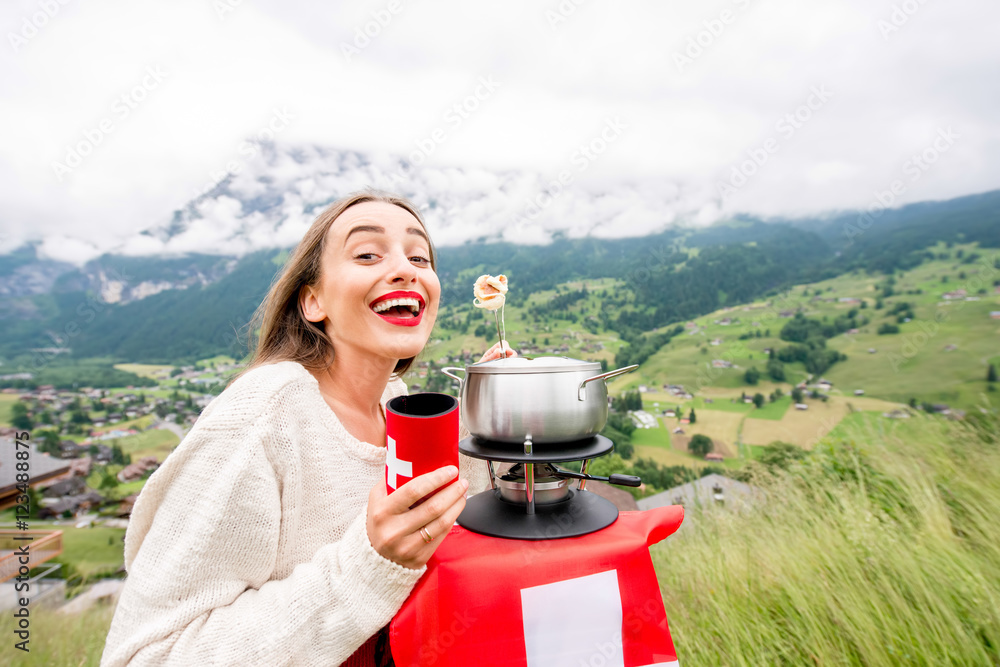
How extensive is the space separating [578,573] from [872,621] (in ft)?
9.77

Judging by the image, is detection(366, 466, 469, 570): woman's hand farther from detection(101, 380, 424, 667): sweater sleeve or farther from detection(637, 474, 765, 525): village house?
detection(637, 474, 765, 525): village house

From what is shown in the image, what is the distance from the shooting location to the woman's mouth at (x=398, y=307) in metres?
1.82

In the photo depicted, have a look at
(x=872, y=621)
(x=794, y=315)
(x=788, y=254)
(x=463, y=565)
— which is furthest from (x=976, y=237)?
(x=463, y=565)

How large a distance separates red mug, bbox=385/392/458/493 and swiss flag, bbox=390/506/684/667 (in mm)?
351

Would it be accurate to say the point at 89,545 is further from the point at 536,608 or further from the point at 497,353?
the point at 536,608

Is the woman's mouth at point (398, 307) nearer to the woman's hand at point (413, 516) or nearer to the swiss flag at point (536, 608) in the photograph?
the woman's hand at point (413, 516)

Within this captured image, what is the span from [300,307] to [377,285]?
0.60 metres

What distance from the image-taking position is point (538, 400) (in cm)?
159

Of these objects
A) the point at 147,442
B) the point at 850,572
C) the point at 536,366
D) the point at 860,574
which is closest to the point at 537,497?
A: the point at 536,366

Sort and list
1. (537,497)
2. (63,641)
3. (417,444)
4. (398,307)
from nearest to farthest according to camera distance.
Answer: (417,444) < (537,497) < (398,307) < (63,641)

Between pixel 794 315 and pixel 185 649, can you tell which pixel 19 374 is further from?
pixel 794 315

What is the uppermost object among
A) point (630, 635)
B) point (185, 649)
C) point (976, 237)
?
point (976, 237)

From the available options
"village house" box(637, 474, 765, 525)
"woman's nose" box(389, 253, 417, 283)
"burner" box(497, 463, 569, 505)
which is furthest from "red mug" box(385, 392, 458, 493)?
"village house" box(637, 474, 765, 525)

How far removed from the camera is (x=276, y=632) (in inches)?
51.9
